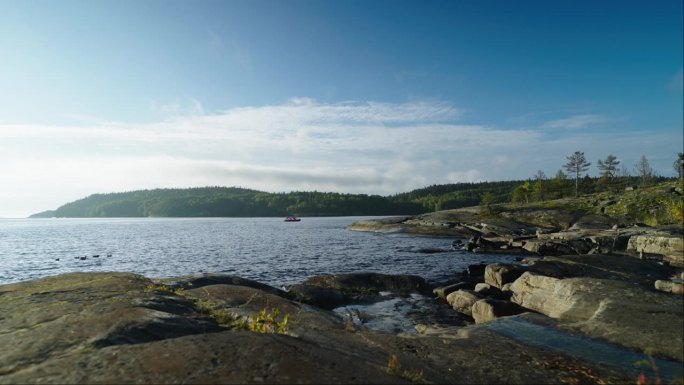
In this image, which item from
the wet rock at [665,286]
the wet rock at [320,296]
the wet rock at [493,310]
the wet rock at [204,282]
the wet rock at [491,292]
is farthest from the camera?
the wet rock at [320,296]

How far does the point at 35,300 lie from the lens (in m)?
13.6

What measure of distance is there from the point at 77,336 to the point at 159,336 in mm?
2030

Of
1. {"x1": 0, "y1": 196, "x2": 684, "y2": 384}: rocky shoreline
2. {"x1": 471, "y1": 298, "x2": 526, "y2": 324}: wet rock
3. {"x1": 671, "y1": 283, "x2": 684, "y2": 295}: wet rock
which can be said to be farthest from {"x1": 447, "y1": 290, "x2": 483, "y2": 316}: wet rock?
{"x1": 671, "y1": 283, "x2": 684, "y2": 295}: wet rock

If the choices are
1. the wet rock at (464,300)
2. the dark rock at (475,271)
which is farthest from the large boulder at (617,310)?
the dark rock at (475,271)

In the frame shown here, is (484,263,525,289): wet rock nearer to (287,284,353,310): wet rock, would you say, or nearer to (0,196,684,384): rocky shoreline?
(0,196,684,384): rocky shoreline

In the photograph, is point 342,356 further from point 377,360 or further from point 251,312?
point 251,312

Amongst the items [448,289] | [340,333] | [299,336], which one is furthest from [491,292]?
[299,336]

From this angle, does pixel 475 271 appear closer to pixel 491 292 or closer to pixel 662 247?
pixel 491 292

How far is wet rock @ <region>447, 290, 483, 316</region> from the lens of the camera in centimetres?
2031

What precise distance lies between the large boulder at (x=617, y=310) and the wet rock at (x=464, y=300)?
9.60 feet

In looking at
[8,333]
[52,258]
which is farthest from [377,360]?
[52,258]

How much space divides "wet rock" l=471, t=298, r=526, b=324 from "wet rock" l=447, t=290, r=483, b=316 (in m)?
Result: 1.80

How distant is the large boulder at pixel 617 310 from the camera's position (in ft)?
35.9

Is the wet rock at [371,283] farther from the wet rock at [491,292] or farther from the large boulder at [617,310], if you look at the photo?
the large boulder at [617,310]
